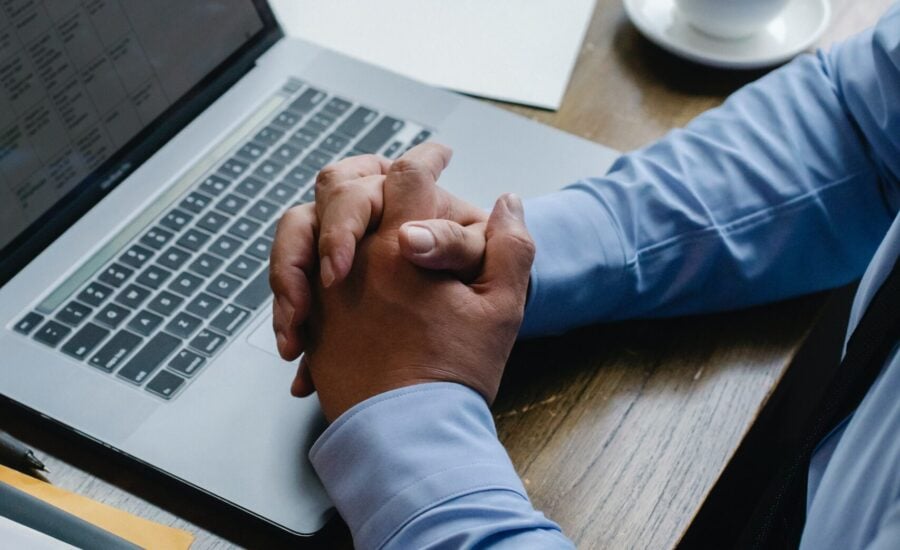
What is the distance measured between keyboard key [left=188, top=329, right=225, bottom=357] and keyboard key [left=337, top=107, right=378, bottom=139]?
213 millimetres

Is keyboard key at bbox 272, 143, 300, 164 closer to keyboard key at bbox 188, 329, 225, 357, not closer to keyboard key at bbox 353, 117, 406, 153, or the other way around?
keyboard key at bbox 353, 117, 406, 153

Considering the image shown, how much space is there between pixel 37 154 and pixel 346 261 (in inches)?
9.5

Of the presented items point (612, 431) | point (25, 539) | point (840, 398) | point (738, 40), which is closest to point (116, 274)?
point (25, 539)

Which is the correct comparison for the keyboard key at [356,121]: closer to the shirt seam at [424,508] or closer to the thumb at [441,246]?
the thumb at [441,246]

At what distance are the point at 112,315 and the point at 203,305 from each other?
0.06 meters

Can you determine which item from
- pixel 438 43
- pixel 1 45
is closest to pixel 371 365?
pixel 1 45

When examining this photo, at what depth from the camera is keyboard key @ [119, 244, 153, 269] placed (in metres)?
0.65

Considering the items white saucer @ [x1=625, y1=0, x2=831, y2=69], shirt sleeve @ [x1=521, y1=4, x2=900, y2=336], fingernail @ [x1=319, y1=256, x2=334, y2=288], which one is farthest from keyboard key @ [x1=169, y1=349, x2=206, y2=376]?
white saucer @ [x1=625, y1=0, x2=831, y2=69]

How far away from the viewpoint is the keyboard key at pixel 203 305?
2.05 ft

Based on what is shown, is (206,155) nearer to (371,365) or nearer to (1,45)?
(1,45)

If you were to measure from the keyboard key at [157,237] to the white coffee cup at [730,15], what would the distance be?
481 millimetres

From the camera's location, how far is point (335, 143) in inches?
29.3

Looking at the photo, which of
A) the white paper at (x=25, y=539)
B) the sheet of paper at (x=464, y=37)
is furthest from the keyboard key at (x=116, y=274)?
the sheet of paper at (x=464, y=37)

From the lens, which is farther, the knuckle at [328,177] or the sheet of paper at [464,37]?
the sheet of paper at [464,37]
